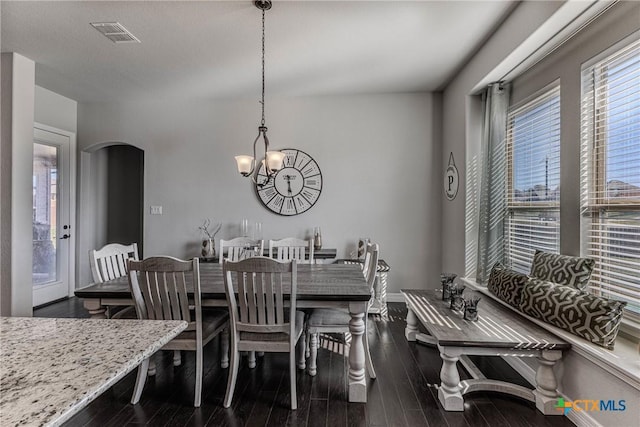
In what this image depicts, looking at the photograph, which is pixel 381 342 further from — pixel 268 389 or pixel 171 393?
pixel 171 393

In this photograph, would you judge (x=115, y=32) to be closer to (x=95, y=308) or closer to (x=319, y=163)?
(x=95, y=308)

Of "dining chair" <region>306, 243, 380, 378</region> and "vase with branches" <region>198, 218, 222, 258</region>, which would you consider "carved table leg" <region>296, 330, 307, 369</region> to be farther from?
"vase with branches" <region>198, 218, 222, 258</region>

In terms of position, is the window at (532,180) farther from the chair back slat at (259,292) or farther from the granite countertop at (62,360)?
the granite countertop at (62,360)

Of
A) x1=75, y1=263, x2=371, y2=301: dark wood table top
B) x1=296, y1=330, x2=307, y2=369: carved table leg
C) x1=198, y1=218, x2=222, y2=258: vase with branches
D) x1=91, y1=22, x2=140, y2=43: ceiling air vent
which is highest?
x1=91, y1=22, x2=140, y2=43: ceiling air vent

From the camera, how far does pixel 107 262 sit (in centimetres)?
271

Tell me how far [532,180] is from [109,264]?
3787 mm

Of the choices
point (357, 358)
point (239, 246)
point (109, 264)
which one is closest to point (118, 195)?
point (239, 246)

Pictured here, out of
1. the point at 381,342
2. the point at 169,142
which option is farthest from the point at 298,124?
the point at 381,342

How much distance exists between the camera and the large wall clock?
4.44 metres

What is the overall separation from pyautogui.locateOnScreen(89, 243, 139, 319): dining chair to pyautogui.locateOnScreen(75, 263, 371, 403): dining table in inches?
4.7

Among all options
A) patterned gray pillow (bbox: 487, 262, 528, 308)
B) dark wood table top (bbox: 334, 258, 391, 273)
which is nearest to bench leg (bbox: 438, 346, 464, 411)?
patterned gray pillow (bbox: 487, 262, 528, 308)

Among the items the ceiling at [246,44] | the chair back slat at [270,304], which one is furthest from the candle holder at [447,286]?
the ceiling at [246,44]

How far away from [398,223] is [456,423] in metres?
2.70

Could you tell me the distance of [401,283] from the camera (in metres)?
4.40
